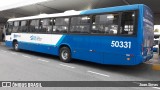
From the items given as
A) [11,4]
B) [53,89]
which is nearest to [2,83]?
[53,89]

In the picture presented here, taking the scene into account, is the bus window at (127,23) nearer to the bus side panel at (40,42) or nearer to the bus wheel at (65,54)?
the bus wheel at (65,54)

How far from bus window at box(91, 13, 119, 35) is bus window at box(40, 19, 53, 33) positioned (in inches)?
142

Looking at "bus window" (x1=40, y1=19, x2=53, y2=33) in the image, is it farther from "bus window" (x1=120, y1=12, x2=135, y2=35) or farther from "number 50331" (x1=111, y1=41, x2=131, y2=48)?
"bus window" (x1=120, y1=12, x2=135, y2=35)

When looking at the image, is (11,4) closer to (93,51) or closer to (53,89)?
(93,51)

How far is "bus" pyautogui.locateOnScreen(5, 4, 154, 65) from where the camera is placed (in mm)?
7727

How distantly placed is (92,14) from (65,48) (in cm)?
267

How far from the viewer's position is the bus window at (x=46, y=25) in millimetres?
11869

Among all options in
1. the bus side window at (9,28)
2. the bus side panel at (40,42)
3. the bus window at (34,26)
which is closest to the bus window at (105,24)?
the bus side panel at (40,42)

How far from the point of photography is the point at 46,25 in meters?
12.2

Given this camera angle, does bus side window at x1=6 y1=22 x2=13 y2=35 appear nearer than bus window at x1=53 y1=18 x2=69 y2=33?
No

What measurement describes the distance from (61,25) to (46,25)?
1.57 meters

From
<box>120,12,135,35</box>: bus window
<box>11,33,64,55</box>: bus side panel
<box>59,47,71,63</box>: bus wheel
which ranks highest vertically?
<box>120,12,135,35</box>: bus window

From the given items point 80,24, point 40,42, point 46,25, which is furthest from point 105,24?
point 40,42

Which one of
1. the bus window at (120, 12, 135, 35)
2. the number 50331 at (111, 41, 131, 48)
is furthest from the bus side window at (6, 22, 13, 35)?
the bus window at (120, 12, 135, 35)
